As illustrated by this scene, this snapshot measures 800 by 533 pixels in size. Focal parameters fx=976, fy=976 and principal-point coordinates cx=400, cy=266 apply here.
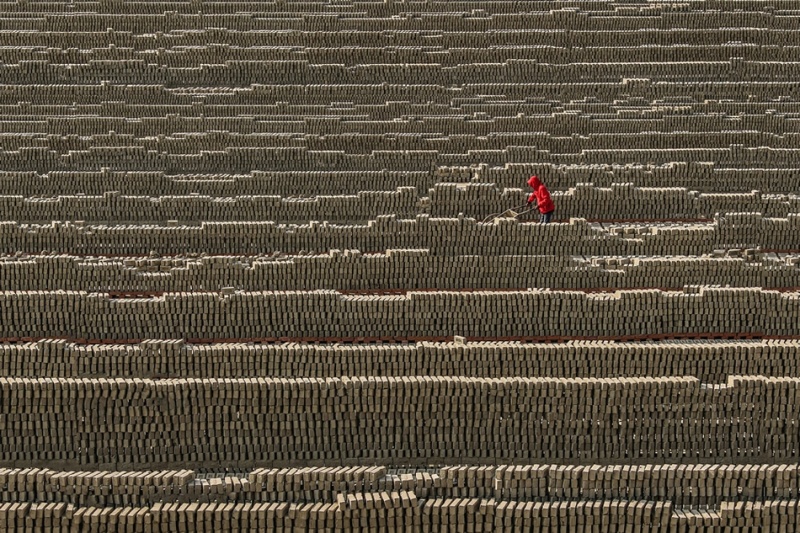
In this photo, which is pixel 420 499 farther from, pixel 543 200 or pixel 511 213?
pixel 511 213

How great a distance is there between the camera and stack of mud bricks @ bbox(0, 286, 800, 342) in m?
14.1

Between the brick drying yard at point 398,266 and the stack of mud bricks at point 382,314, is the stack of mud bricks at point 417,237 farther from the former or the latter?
the stack of mud bricks at point 382,314

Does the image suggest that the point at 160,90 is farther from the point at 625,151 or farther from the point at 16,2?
the point at 625,151

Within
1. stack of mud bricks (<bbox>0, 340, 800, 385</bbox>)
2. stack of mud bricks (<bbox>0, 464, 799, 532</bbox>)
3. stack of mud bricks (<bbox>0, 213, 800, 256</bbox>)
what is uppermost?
stack of mud bricks (<bbox>0, 213, 800, 256</bbox>)

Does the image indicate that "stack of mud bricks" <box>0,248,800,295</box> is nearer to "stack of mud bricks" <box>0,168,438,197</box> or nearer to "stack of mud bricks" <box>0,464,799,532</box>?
"stack of mud bricks" <box>0,168,438,197</box>

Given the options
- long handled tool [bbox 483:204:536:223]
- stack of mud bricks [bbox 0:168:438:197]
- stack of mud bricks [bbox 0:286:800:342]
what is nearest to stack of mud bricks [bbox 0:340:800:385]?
stack of mud bricks [bbox 0:286:800:342]

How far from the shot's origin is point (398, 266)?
15.4 m

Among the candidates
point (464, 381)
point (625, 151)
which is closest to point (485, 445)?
point (464, 381)

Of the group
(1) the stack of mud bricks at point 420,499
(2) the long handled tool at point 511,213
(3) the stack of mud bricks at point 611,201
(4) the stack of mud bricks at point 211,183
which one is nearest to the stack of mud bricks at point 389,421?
(1) the stack of mud bricks at point 420,499

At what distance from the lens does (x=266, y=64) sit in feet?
72.8

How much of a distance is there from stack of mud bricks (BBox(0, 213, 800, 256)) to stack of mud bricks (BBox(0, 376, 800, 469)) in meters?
4.48

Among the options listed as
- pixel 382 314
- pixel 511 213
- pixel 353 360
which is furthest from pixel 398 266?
pixel 353 360

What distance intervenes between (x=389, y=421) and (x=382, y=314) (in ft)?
8.34

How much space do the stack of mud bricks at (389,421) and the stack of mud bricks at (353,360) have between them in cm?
76
